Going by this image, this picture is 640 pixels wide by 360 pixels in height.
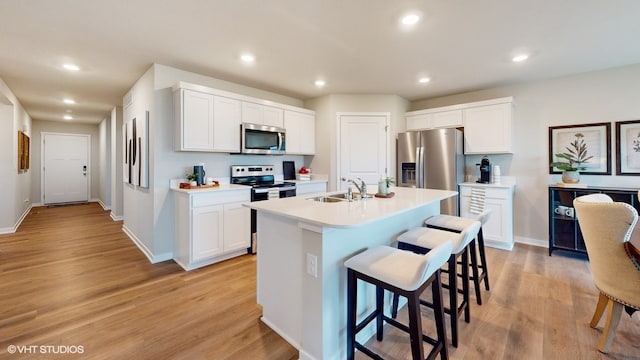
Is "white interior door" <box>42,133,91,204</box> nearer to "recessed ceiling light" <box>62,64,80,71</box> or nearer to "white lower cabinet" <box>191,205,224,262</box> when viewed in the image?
"recessed ceiling light" <box>62,64,80,71</box>

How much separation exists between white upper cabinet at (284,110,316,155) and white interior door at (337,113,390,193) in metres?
0.51

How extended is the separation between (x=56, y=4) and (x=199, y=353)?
2.77 m

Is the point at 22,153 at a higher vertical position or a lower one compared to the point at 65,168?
higher

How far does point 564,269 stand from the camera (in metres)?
3.06

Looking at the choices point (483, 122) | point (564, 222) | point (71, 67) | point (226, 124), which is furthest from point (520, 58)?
point (71, 67)

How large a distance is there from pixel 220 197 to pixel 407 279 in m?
2.47

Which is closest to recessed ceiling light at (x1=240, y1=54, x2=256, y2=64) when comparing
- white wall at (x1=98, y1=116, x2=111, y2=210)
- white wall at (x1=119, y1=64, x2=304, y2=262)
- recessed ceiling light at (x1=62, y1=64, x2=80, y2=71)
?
white wall at (x1=119, y1=64, x2=304, y2=262)

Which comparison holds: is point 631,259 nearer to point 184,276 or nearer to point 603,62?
point 603,62

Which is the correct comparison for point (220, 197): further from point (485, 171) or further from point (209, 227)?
point (485, 171)

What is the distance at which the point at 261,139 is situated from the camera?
3971 millimetres

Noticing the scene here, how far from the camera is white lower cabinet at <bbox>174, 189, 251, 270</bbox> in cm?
302

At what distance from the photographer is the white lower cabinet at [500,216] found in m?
3.71

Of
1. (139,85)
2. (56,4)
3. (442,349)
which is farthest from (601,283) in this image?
(139,85)

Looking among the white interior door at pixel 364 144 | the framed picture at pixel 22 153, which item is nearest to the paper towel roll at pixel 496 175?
the white interior door at pixel 364 144
